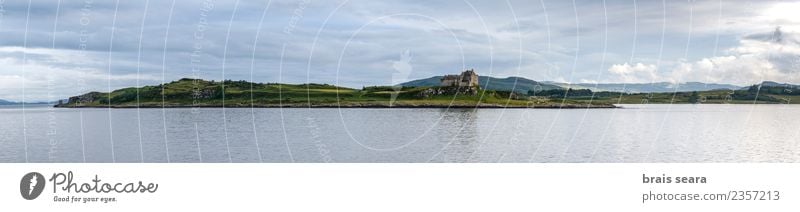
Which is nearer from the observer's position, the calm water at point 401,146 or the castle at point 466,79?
the calm water at point 401,146

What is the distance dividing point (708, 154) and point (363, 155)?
99.4 feet

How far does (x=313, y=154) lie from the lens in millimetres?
58406

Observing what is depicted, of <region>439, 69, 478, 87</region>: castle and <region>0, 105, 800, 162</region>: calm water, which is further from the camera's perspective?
<region>439, 69, 478, 87</region>: castle

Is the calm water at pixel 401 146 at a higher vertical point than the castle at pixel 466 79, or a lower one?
lower

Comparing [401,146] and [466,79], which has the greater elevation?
[466,79]

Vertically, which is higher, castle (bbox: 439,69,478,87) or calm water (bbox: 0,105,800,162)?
castle (bbox: 439,69,478,87)

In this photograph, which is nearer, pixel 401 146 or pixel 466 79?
pixel 401 146
